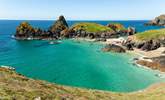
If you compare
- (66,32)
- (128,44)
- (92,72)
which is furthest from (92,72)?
(66,32)

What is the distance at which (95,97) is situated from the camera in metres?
32.9

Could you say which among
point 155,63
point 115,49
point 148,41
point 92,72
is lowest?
point 115,49

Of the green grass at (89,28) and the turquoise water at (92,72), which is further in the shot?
the green grass at (89,28)

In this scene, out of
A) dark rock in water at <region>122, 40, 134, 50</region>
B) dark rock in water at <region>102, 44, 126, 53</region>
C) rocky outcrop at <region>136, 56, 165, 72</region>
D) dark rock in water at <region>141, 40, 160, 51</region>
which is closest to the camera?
rocky outcrop at <region>136, 56, 165, 72</region>

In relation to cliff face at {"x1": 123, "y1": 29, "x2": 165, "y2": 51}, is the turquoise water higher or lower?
lower

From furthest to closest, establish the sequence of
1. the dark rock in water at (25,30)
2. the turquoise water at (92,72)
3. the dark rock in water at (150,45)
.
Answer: the dark rock in water at (25,30), the dark rock in water at (150,45), the turquoise water at (92,72)

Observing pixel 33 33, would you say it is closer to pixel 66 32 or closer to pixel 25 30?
pixel 25 30

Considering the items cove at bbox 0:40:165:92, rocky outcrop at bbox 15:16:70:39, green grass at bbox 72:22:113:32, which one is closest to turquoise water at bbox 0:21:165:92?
cove at bbox 0:40:165:92

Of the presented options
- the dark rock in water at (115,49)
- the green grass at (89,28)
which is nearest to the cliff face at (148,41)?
the dark rock in water at (115,49)

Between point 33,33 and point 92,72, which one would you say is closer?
point 92,72

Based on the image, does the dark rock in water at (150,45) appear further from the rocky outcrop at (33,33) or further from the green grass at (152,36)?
the rocky outcrop at (33,33)

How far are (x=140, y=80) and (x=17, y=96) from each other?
161 feet

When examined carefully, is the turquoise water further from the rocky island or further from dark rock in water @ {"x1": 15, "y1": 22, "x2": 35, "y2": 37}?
the rocky island

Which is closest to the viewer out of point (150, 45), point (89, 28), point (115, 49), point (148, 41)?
point (115, 49)
